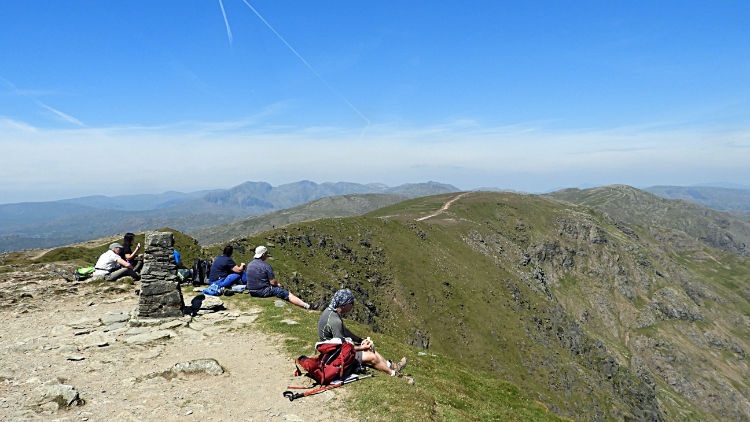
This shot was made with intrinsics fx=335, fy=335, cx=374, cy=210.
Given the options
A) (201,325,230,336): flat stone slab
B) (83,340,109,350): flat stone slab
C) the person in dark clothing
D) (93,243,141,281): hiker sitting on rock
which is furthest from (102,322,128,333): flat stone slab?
(93,243,141,281): hiker sitting on rock

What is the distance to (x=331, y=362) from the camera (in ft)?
40.5

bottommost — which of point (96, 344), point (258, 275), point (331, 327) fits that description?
point (96, 344)

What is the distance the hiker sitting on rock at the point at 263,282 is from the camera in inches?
903

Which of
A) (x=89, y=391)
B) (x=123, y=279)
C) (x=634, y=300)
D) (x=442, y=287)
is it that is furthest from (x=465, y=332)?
(x=634, y=300)

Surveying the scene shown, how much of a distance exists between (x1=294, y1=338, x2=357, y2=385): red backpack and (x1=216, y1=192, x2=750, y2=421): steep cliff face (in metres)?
59.5

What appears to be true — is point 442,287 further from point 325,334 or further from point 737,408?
point 737,408

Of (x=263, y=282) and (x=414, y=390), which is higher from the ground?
(x=263, y=282)

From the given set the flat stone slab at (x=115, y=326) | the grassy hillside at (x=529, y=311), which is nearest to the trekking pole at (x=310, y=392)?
the flat stone slab at (x=115, y=326)

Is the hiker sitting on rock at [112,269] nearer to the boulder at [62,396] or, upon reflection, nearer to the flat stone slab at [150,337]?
the flat stone slab at [150,337]

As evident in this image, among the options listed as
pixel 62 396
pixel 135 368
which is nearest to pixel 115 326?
pixel 135 368

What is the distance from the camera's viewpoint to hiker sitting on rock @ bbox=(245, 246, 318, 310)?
22938 mm

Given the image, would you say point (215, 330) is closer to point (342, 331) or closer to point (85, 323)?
point (85, 323)

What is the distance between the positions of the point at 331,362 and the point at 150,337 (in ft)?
33.8

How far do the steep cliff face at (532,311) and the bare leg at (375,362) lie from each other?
58.8m
